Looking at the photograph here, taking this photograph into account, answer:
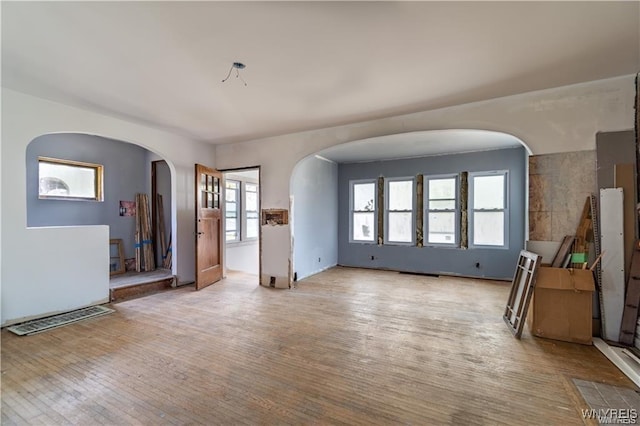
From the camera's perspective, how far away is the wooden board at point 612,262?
10.0ft

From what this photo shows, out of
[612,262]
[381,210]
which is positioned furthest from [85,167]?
[612,262]

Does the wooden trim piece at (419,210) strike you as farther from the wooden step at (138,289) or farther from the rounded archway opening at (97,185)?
the wooden step at (138,289)

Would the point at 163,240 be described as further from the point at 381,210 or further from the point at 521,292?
the point at 521,292

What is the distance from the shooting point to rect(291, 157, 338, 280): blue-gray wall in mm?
6062

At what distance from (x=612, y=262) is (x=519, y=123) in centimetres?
191

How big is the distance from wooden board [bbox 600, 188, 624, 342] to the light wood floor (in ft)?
1.48

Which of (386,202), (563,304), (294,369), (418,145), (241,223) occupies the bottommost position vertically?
(294,369)

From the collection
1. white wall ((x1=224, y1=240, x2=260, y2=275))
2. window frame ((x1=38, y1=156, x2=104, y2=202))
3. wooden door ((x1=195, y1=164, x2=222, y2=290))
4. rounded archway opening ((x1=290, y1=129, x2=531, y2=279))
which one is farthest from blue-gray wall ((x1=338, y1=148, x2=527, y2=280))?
window frame ((x1=38, y1=156, x2=104, y2=202))

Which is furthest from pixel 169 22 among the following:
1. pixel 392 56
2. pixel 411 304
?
pixel 411 304

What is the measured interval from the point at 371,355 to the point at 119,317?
3502 millimetres

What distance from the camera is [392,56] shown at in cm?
276

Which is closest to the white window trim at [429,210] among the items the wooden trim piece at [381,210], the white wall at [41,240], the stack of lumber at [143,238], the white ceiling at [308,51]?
the wooden trim piece at [381,210]

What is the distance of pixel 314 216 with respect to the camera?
6.77m

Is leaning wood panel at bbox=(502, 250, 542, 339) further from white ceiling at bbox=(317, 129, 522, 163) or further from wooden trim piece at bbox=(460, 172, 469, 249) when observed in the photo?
wooden trim piece at bbox=(460, 172, 469, 249)
